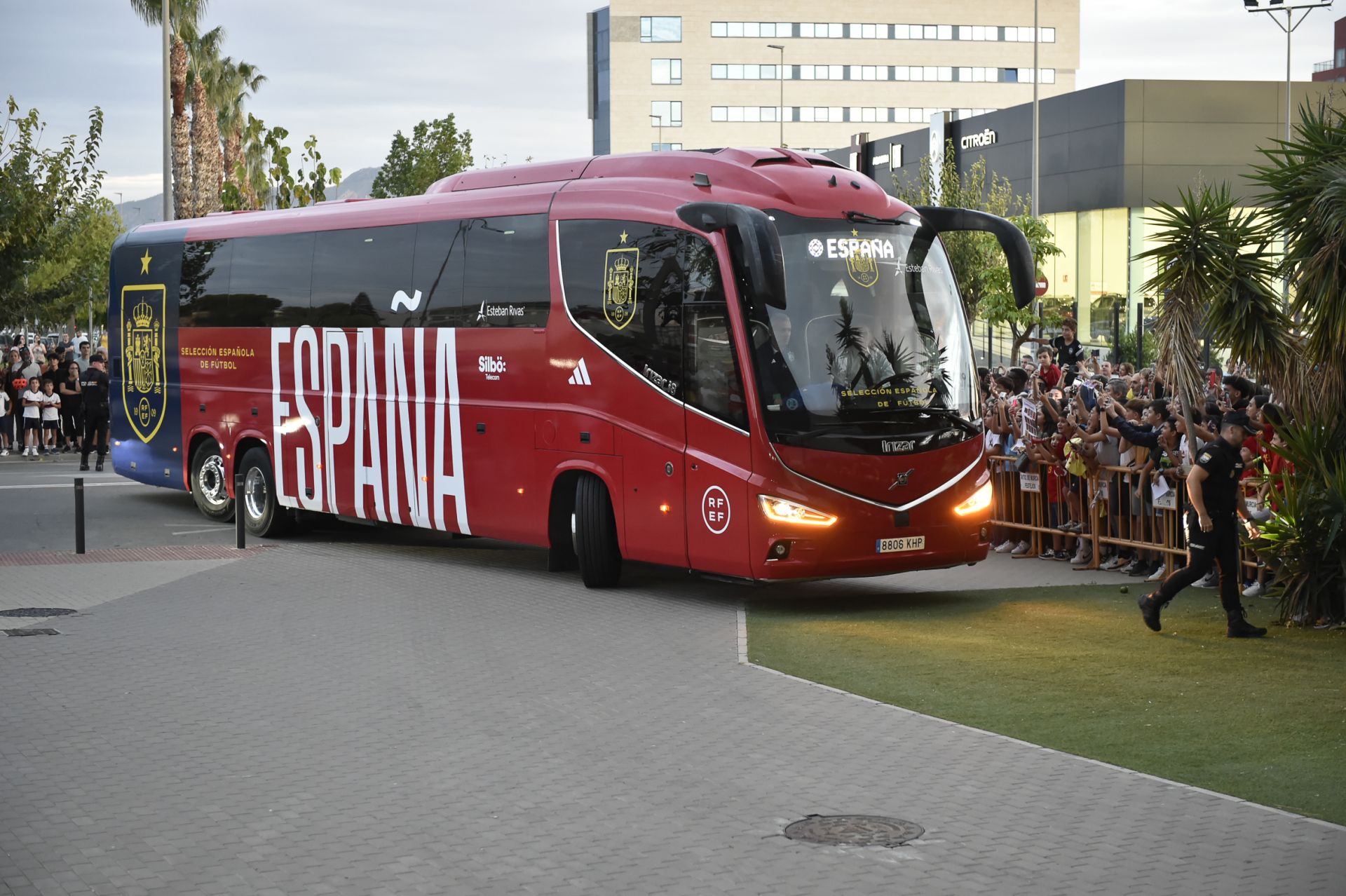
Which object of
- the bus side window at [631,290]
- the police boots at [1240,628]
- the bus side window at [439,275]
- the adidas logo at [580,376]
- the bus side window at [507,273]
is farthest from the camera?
the bus side window at [439,275]

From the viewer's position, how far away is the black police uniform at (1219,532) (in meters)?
12.0

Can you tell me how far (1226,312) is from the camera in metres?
13.1

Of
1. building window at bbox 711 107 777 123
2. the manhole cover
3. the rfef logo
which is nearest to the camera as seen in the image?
the manhole cover

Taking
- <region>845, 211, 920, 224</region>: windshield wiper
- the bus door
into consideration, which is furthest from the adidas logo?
<region>845, 211, 920, 224</region>: windshield wiper

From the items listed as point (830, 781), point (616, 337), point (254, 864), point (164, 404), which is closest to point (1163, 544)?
point (616, 337)

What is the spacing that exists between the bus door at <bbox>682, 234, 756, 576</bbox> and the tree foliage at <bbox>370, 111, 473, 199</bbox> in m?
36.8

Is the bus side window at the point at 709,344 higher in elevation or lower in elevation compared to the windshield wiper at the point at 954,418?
higher

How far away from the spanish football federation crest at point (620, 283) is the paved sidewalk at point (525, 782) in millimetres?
2891

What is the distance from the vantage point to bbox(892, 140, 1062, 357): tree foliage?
35.4 m

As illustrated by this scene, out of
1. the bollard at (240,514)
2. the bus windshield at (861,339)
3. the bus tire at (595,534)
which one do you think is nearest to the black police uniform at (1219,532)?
the bus windshield at (861,339)

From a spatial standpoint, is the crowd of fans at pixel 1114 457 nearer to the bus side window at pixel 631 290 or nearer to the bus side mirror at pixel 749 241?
the bus side mirror at pixel 749 241

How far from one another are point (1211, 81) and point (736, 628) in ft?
121

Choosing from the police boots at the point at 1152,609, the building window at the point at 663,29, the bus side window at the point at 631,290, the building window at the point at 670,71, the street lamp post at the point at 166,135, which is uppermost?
the building window at the point at 663,29

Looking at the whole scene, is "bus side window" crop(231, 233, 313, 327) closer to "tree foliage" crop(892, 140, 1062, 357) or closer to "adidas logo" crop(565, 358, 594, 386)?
"adidas logo" crop(565, 358, 594, 386)
